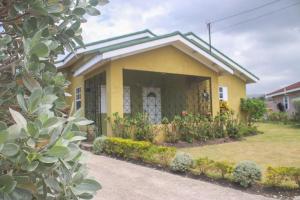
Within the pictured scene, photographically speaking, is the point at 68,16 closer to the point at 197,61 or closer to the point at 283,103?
the point at 197,61

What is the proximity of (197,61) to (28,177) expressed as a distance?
50.2 feet

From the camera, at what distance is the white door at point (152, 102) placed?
1834cm

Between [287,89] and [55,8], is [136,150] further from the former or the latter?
[287,89]

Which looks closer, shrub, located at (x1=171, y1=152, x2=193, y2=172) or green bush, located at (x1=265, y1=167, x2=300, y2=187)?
green bush, located at (x1=265, y1=167, x2=300, y2=187)

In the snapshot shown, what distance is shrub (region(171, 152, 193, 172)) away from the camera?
28.3 feet

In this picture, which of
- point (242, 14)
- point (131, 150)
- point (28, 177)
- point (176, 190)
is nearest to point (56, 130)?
point (28, 177)

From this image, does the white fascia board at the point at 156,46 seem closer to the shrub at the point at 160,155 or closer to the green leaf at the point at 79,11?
the shrub at the point at 160,155

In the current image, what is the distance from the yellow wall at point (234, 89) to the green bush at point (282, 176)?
45.9ft

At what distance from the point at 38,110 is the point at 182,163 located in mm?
7412

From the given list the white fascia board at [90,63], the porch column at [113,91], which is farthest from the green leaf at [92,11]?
the porch column at [113,91]

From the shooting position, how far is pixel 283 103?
36.2 metres

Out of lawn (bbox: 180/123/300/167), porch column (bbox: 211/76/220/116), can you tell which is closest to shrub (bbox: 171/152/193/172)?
lawn (bbox: 180/123/300/167)

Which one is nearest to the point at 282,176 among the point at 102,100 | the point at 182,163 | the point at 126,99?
the point at 182,163

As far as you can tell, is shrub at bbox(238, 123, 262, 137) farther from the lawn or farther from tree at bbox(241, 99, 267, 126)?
the lawn
